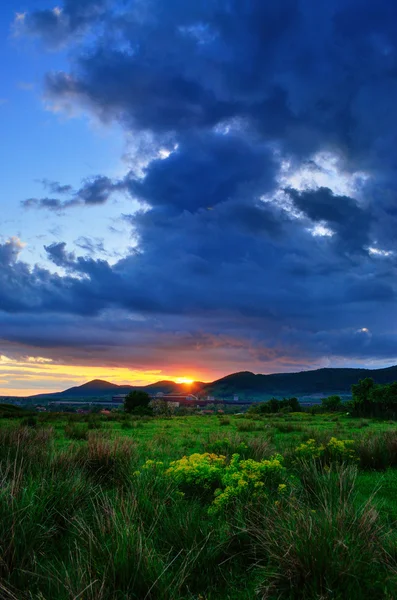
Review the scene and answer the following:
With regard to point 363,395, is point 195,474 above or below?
above

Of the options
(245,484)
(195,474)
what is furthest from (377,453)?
(245,484)

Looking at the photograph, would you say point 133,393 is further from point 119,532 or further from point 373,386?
point 119,532

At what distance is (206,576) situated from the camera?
220 inches

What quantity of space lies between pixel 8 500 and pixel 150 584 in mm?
2656

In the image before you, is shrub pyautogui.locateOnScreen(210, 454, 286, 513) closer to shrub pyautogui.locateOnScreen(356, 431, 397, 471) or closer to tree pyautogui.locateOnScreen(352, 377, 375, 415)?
shrub pyautogui.locateOnScreen(356, 431, 397, 471)

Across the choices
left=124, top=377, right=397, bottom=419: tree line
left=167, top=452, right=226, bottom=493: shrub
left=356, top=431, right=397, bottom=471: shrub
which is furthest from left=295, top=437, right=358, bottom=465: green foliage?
left=124, top=377, right=397, bottom=419: tree line

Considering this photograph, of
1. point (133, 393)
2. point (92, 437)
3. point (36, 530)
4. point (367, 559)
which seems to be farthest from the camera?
point (133, 393)

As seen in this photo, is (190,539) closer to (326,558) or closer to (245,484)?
(245,484)

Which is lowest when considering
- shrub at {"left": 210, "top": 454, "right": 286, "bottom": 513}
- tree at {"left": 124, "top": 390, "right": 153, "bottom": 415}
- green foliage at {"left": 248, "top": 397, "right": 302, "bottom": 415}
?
green foliage at {"left": 248, "top": 397, "right": 302, "bottom": 415}

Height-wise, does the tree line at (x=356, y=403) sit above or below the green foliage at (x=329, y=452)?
below

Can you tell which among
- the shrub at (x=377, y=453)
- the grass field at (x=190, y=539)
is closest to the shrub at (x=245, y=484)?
the grass field at (x=190, y=539)

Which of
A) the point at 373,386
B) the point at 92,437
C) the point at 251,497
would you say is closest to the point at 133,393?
the point at 373,386

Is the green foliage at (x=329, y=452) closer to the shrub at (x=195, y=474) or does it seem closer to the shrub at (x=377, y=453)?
the shrub at (x=377, y=453)

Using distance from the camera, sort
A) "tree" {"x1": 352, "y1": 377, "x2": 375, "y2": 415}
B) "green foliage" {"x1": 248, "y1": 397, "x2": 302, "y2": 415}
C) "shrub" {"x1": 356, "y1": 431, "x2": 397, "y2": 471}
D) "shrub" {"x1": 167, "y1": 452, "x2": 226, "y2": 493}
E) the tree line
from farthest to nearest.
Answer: "green foliage" {"x1": 248, "y1": 397, "x2": 302, "y2": 415} → "tree" {"x1": 352, "y1": 377, "x2": 375, "y2": 415} → the tree line → "shrub" {"x1": 356, "y1": 431, "x2": 397, "y2": 471} → "shrub" {"x1": 167, "y1": 452, "x2": 226, "y2": 493}
